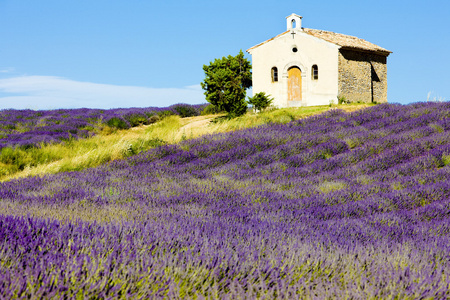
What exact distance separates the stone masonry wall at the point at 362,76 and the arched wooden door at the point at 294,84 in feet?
7.83

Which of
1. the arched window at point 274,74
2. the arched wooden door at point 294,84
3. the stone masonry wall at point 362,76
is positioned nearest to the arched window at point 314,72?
the arched wooden door at point 294,84

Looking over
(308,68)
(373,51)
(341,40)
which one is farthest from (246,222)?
(373,51)

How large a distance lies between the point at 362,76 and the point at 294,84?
14.5ft

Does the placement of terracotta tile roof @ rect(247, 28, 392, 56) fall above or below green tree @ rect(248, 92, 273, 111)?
above

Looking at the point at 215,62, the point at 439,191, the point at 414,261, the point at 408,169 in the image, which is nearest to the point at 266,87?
the point at 215,62

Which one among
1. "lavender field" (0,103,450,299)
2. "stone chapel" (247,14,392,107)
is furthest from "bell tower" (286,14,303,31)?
"lavender field" (0,103,450,299)

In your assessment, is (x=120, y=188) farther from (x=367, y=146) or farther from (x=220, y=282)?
(x=367, y=146)

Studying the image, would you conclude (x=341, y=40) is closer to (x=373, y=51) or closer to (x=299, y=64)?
(x=373, y=51)

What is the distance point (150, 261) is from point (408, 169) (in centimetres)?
692

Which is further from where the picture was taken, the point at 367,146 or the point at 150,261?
the point at 367,146

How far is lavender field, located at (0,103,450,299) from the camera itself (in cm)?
207

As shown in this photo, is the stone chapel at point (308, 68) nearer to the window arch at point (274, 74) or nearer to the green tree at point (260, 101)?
the window arch at point (274, 74)

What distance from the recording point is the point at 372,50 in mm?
24938

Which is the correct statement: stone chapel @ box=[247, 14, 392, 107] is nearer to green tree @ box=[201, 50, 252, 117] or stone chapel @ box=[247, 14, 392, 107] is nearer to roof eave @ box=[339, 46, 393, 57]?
roof eave @ box=[339, 46, 393, 57]
